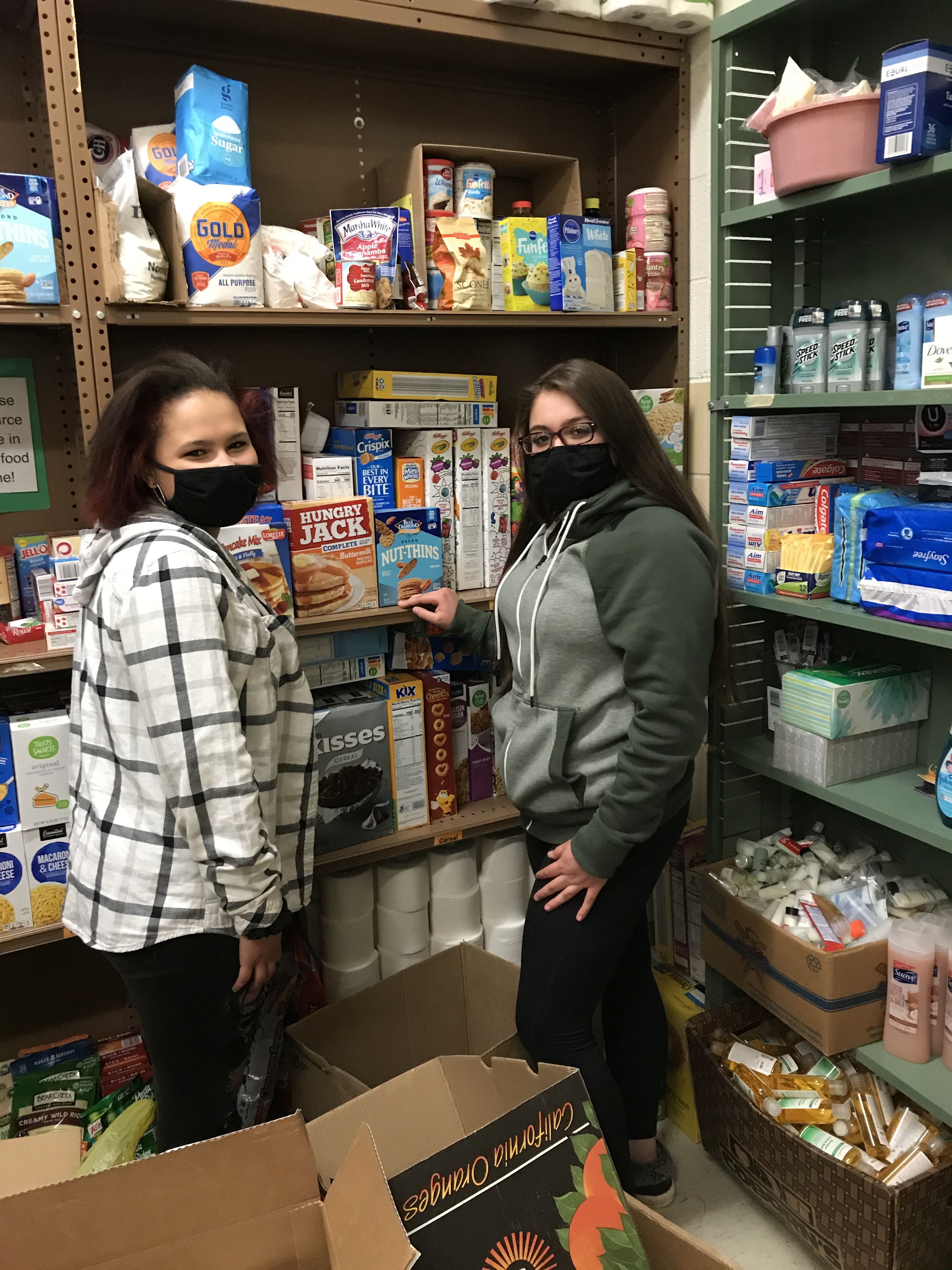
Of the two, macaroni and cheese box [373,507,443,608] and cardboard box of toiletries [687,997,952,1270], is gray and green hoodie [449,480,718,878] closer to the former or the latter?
macaroni and cheese box [373,507,443,608]

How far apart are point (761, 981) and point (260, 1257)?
1.18 metres

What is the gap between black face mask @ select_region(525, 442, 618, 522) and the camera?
1731 millimetres

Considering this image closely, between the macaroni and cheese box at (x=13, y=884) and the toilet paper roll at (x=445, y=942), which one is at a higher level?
the macaroni and cheese box at (x=13, y=884)

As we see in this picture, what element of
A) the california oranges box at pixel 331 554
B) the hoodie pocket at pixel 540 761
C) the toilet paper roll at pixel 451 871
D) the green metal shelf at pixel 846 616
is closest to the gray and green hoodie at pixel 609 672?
the hoodie pocket at pixel 540 761

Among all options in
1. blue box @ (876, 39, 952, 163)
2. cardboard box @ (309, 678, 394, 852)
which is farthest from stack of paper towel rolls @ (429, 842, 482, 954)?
blue box @ (876, 39, 952, 163)

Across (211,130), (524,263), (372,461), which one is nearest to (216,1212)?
(372,461)

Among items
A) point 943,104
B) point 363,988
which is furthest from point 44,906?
point 943,104

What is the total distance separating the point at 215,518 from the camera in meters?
1.57

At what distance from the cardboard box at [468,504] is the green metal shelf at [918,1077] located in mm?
1305

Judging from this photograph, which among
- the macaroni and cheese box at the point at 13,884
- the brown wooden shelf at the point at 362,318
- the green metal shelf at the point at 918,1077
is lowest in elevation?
the green metal shelf at the point at 918,1077

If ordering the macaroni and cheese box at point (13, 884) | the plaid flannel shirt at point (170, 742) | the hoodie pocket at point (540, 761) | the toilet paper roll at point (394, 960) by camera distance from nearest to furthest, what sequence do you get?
the plaid flannel shirt at point (170, 742), the hoodie pocket at point (540, 761), the macaroni and cheese box at point (13, 884), the toilet paper roll at point (394, 960)

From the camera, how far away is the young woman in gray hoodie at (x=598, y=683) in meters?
1.62

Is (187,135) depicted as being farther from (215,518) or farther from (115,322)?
(215,518)

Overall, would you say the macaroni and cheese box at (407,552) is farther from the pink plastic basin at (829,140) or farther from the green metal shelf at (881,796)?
the pink plastic basin at (829,140)
